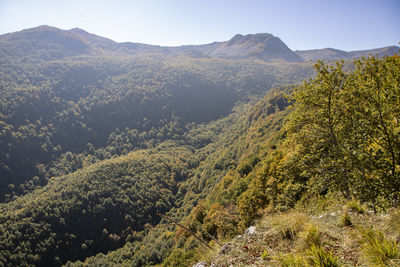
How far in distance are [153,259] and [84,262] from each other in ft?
180

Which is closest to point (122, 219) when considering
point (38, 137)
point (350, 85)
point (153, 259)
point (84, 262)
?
point (84, 262)

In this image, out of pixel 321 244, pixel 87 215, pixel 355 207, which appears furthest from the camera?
pixel 87 215

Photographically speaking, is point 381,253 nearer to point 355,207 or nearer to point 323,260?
point 323,260

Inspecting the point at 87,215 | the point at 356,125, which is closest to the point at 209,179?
the point at 87,215

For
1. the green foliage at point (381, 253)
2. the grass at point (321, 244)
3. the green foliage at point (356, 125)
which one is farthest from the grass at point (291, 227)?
the green foliage at point (356, 125)

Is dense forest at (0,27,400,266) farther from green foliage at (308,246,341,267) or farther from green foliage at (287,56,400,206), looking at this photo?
green foliage at (308,246,341,267)

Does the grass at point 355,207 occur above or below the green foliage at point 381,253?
below

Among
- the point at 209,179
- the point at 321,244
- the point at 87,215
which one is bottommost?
the point at 87,215

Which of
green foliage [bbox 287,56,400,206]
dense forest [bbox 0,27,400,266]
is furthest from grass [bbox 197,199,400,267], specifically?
green foliage [bbox 287,56,400,206]

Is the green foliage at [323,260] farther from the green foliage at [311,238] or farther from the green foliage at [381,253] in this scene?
the green foliage at [311,238]

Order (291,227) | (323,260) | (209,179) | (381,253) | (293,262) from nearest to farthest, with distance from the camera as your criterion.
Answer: (381,253), (323,260), (293,262), (291,227), (209,179)

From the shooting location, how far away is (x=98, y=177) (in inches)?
4902

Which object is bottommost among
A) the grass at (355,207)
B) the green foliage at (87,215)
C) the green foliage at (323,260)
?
the green foliage at (87,215)

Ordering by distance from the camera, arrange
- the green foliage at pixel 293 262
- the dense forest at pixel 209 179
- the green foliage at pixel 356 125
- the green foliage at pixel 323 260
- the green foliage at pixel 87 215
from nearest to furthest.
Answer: the green foliage at pixel 323 260
the green foliage at pixel 293 262
the green foliage at pixel 356 125
the dense forest at pixel 209 179
the green foliage at pixel 87 215
